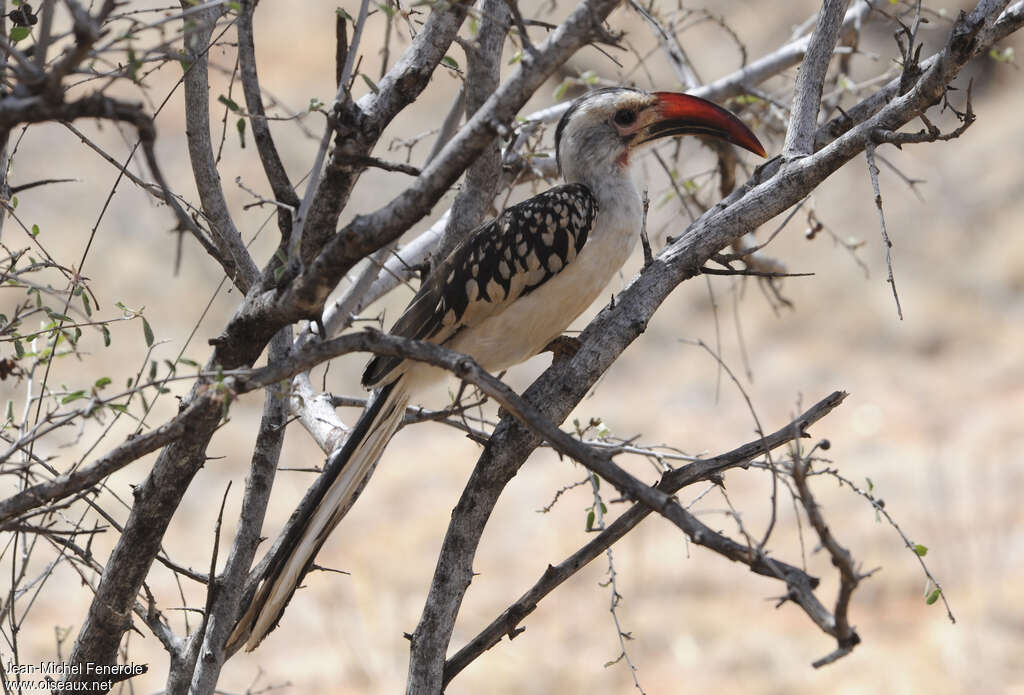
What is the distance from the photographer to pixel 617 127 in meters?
3.00

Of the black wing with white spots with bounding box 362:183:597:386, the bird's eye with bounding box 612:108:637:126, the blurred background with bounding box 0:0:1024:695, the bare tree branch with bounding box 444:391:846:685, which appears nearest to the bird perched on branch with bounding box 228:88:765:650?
the black wing with white spots with bounding box 362:183:597:386

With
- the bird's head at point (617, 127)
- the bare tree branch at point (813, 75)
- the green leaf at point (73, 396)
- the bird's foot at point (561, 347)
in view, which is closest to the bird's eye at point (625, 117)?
the bird's head at point (617, 127)

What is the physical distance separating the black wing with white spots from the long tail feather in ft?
→ 0.78

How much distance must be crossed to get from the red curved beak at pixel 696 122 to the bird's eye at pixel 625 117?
5cm

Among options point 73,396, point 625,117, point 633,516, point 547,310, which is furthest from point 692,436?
point 73,396

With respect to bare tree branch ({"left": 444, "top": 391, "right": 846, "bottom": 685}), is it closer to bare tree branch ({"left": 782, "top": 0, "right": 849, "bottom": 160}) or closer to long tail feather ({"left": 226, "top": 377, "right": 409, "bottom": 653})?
long tail feather ({"left": 226, "top": 377, "right": 409, "bottom": 653})

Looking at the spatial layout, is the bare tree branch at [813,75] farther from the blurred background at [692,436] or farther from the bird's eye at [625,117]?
the blurred background at [692,436]

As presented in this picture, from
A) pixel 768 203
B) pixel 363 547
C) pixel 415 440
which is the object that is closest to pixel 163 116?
pixel 415 440

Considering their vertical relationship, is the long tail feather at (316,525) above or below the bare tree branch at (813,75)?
below

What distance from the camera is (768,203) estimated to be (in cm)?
237

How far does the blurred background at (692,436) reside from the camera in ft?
18.8

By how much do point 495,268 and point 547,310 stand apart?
178mm

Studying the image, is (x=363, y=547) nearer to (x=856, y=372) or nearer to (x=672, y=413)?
(x=672, y=413)

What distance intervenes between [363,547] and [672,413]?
2869 millimetres
